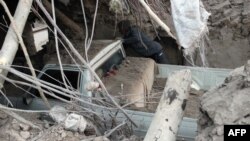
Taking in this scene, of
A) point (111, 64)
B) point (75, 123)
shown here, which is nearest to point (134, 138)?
point (75, 123)

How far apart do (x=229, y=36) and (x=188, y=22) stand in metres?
4.60

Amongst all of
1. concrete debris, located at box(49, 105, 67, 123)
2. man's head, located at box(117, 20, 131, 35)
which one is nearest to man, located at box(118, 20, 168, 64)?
man's head, located at box(117, 20, 131, 35)

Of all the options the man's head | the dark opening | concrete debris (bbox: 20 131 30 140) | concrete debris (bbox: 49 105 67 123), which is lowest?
concrete debris (bbox: 20 131 30 140)

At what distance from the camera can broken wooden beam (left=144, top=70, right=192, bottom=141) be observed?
4.45 meters

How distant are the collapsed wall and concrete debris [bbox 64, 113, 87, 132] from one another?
582 cm

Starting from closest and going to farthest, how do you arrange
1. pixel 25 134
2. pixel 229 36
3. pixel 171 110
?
1. pixel 171 110
2. pixel 25 134
3. pixel 229 36

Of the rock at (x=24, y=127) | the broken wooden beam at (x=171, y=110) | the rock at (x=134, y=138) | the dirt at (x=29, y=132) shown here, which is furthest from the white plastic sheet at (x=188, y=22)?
the rock at (x=24, y=127)

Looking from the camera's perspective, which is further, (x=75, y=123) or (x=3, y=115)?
(x=3, y=115)

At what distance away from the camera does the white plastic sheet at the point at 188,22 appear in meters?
5.97

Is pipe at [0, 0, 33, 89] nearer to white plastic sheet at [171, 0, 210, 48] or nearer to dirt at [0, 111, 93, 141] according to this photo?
dirt at [0, 111, 93, 141]

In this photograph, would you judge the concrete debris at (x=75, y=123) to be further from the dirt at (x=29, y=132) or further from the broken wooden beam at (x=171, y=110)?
the broken wooden beam at (x=171, y=110)

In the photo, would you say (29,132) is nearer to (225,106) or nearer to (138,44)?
(225,106)

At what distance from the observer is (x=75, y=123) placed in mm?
5078

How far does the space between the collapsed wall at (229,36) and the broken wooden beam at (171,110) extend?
551 cm
